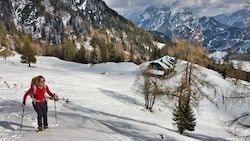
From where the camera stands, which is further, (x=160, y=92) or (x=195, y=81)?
(x=160, y=92)

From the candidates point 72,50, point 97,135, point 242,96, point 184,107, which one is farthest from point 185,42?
point 72,50

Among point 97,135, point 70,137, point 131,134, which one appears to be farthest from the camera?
point 131,134

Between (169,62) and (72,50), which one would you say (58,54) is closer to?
(72,50)

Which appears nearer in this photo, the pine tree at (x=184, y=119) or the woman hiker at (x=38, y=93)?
the woman hiker at (x=38, y=93)

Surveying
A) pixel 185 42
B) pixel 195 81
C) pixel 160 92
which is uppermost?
pixel 185 42

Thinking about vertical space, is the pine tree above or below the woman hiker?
below

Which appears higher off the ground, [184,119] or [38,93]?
[38,93]

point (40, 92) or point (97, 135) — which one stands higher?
point (40, 92)

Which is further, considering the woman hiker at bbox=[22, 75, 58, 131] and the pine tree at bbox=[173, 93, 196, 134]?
the pine tree at bbox=[173, 93, 196, 134]

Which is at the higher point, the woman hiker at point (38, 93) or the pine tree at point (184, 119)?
the woman hiker at point (38, 93)

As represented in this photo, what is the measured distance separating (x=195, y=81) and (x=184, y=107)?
2844 millimetres

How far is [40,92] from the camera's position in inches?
405

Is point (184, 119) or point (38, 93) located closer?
point (38, 93)

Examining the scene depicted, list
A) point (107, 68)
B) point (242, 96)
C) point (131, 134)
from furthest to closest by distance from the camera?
point (107, 68)
point (131, 134)
point (242, 96)
